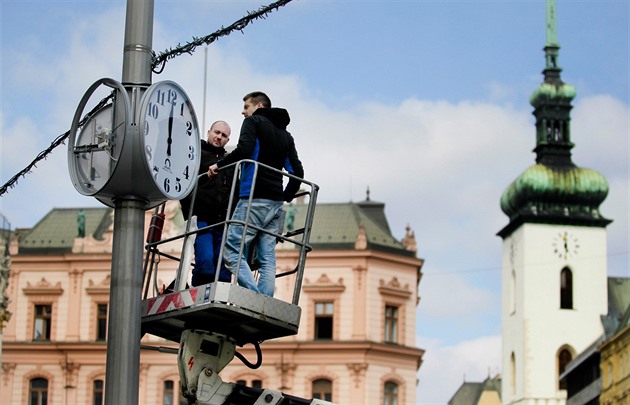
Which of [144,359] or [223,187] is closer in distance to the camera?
[223,187]

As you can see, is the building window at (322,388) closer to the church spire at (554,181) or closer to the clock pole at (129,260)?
the church spire at (554,181)

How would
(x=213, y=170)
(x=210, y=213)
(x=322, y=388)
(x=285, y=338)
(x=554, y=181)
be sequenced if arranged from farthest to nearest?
(x=554, y=181) → (x=285, y=338) → (x=322, y=388) → (x=210, y=213) → (x=213, y=170)

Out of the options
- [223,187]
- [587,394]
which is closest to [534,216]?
[587,394]

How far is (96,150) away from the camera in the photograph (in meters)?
7.85

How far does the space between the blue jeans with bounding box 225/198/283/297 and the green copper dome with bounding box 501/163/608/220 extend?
93.1 metres

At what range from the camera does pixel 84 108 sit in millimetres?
8016

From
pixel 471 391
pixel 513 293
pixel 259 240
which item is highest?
pixel 513 293

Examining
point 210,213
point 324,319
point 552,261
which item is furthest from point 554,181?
point 210,213

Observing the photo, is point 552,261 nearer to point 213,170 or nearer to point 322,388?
point 322,388

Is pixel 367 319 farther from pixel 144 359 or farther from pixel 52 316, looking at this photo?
pixel 52 316

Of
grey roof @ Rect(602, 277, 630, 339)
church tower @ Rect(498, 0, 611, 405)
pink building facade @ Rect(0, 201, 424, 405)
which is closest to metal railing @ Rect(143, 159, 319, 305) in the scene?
pink building facade @ Rect(0, 201, 424, 405)

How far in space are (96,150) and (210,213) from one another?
1945 millimetres

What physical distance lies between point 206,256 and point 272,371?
5063 centimetres

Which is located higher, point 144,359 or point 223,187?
point 144,359
